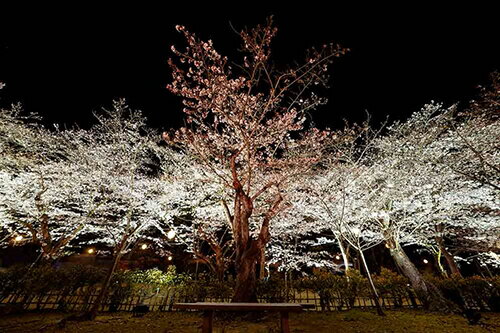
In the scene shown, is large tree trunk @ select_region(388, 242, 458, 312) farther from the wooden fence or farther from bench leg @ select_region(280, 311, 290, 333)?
bench leg @ select_region(280, 311, 290, 333)

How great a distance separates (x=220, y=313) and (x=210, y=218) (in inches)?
374

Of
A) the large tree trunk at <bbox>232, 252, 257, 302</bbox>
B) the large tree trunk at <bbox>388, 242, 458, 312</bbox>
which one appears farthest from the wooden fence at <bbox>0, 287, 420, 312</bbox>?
the large tree trunk at <bbox>232, 252, 257, 302</bbox>

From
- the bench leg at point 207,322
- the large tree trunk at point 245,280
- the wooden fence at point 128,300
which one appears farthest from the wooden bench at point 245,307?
the wooden fence at point 128,300

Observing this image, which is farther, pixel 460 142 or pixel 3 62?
pixel 460 142

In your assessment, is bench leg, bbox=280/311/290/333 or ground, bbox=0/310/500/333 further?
ground, bbox=0/310/500/333

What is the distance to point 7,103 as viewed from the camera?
11227 mm

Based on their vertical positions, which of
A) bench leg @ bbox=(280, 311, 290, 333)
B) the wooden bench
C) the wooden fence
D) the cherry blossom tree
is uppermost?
the cherry blossom tree

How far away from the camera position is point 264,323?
699 cm

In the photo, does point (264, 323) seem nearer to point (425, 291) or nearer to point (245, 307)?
point (245, 307)

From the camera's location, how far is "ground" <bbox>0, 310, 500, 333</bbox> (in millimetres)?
6539

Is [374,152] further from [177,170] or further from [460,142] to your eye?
[177,170]

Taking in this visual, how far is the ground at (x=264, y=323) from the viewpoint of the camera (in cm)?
654

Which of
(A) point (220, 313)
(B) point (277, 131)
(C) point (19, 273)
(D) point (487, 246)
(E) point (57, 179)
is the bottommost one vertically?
(A) point (220, 313)

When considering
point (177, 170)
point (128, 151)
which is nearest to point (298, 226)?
point (177, 170)
